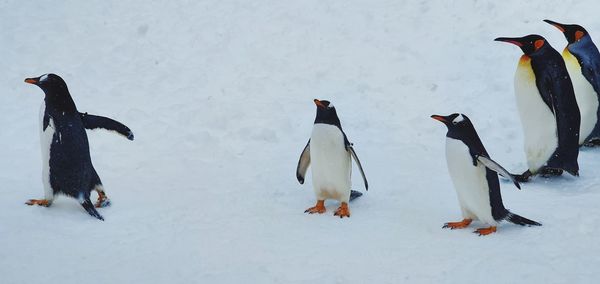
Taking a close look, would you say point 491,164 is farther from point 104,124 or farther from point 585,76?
point 104,124

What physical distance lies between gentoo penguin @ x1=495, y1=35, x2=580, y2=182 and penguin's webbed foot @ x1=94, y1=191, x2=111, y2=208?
3160mm

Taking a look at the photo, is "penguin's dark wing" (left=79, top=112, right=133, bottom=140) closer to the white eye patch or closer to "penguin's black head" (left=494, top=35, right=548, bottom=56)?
the white eye patch

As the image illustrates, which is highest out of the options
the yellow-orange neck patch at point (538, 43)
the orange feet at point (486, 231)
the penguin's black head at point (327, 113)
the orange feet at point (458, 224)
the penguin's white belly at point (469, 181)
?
the yellow-orange neck patch at point (538, 43)

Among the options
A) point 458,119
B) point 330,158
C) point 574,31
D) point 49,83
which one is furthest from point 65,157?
point 574,31

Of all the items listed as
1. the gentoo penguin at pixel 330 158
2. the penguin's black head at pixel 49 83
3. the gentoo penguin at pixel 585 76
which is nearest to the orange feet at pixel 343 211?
the gentoo penguin at pixel 330 158

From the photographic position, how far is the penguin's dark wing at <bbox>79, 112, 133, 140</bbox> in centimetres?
518

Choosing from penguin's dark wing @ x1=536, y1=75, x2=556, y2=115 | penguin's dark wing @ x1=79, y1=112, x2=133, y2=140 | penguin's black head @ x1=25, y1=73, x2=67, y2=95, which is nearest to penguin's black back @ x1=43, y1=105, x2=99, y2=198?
penguin's black head @ x1=25, y1=73, x2=67, y2=95

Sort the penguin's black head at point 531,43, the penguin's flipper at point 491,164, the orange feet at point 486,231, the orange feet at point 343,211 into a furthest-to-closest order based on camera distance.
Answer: the penguin's black head at point 531,43 < the orange feet at point 343,211 < the orange feet at point 486,231 < the penguin's flipper at point 491,164

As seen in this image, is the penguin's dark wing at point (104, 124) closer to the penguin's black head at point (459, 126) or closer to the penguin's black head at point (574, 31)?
the penguin's black head at point (459, 126)

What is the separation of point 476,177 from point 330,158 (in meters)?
1.03

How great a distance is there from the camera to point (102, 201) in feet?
16.8

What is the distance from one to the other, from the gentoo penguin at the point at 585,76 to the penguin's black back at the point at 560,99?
0.67 meters

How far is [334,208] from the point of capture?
16.8 feet

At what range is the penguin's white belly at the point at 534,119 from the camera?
5398 millimetres
